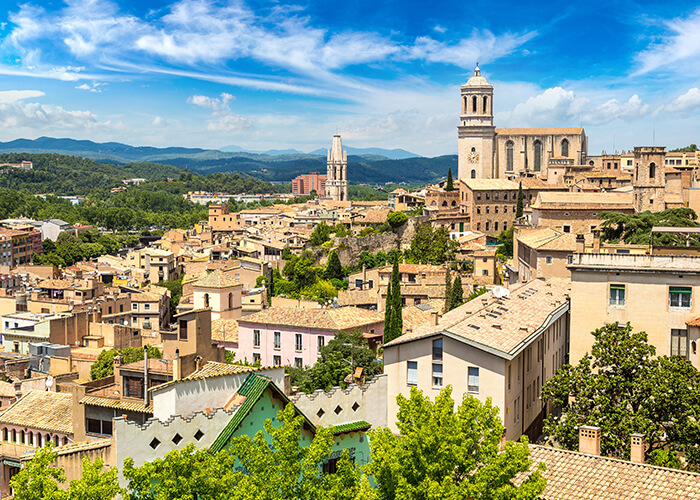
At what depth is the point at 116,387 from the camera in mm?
20953

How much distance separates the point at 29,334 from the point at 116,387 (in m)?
27.6

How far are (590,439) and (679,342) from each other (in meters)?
8.45

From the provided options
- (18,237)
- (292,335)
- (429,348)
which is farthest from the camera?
(18,237)

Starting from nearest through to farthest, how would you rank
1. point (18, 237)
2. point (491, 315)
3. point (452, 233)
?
point (491, 315)
point (452, 233)
point (18, 237)

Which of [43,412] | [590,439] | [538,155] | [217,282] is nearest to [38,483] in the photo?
[590,439]

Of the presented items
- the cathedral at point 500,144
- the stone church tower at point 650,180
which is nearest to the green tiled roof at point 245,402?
the stone church tower at point 650,180

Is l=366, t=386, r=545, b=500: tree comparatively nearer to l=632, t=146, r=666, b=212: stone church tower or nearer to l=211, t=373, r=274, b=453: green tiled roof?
l=211, t=373, r=274, b=453: green tiled roof

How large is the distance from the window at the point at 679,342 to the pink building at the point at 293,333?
1650 cm

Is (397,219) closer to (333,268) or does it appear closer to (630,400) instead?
(333,268)

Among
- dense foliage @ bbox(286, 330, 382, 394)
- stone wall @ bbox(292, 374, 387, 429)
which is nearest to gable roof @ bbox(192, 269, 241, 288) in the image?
dense foliage @ bbox(286, 330, 382, 394)

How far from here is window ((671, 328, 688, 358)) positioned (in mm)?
24391

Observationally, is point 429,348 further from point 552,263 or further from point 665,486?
point 552,263

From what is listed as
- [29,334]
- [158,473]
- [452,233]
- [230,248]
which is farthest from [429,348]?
[230,248]

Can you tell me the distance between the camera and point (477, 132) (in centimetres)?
9662
